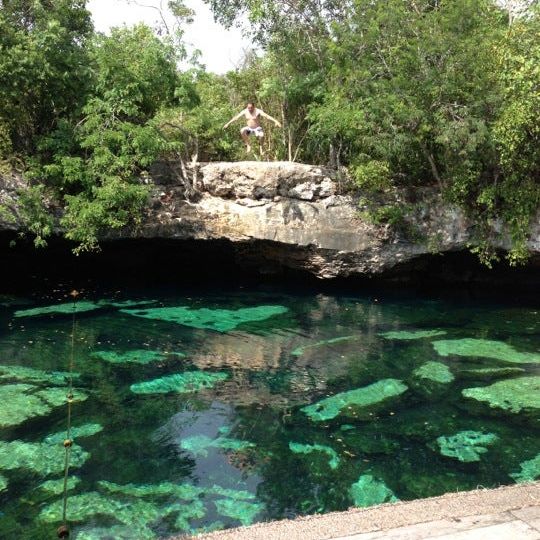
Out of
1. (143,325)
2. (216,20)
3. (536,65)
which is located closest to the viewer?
(536,65)

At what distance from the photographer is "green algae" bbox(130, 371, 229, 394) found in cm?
780

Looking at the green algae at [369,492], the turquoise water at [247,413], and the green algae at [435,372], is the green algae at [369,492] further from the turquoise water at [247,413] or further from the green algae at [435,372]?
the green algae at [435,372]

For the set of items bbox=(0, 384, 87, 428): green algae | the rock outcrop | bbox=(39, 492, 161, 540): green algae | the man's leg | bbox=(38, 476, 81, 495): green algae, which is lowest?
bbox=(39, 492, 161, 540): green algae

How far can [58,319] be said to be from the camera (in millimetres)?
11133

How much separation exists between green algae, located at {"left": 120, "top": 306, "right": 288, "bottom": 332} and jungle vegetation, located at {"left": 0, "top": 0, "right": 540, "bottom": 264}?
198cm

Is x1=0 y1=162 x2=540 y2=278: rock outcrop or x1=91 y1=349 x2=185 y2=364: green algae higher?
x1=0 y1=162 x2=540 y2=278: rock outcrop

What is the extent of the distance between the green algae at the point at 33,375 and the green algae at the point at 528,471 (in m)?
5.85

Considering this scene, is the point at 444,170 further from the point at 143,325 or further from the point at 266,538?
the point at 266,538

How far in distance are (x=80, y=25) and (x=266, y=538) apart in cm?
1328

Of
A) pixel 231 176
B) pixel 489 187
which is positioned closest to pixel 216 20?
pixel 231 176

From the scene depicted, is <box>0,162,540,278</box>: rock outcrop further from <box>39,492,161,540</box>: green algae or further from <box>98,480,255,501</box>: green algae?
<box>39,492,161,540</box>: green algae

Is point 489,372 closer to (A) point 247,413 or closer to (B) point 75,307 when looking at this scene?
(A) point 247,413

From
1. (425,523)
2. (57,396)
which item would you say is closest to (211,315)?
(57,396)

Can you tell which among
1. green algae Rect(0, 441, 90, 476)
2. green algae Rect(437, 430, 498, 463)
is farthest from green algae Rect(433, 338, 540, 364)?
green algae Rect(0, 441, 90, 476)
